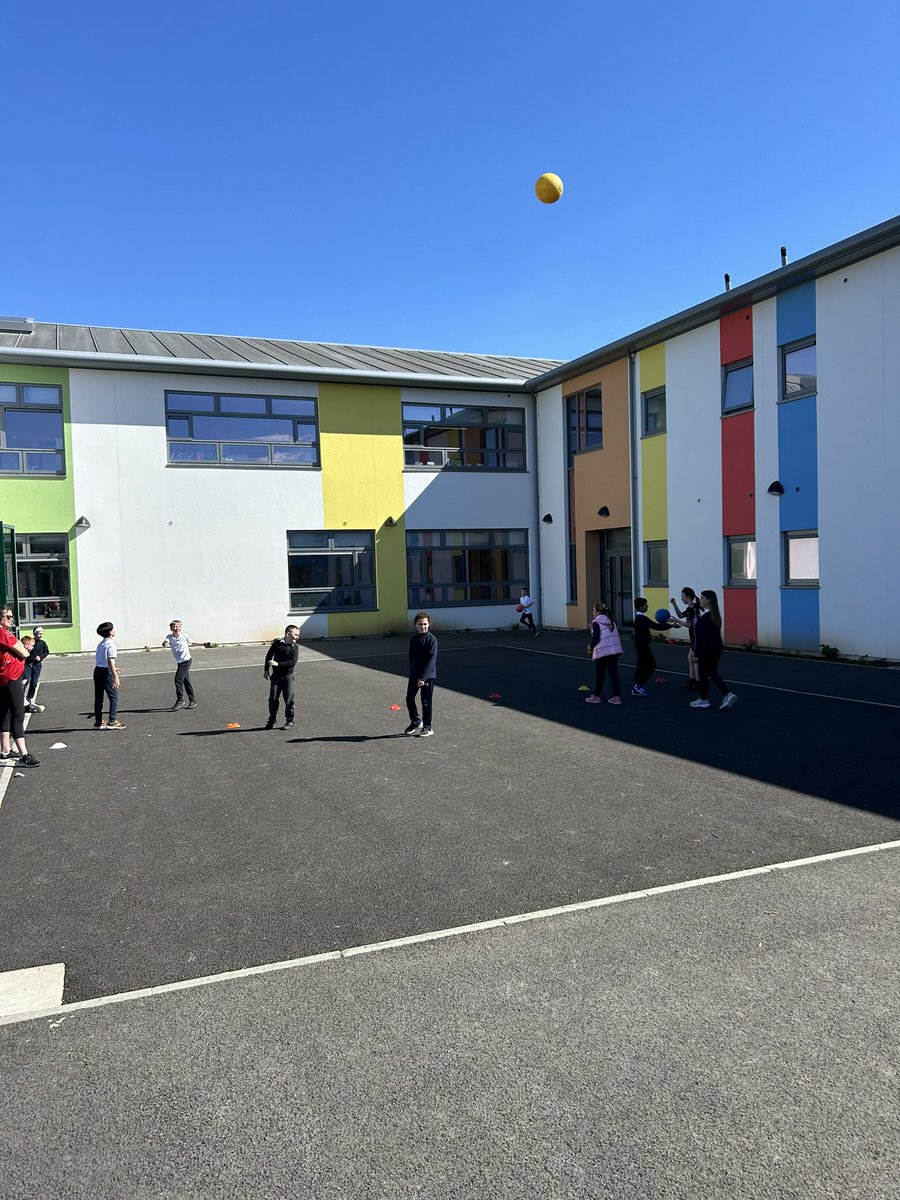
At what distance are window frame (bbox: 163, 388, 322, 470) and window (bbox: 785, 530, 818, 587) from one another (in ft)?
42.7

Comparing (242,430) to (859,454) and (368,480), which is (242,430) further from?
(859,454)

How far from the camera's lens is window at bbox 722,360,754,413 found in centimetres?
1872

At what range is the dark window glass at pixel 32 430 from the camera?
2119cm

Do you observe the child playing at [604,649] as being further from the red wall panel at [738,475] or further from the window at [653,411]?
the window at [653,411]

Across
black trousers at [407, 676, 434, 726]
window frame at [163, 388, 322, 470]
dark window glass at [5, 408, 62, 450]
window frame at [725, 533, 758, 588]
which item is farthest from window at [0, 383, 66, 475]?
window frame at [725, 533, 758, 588]

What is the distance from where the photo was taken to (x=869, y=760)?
27.4ft

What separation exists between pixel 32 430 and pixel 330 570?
8558 mm

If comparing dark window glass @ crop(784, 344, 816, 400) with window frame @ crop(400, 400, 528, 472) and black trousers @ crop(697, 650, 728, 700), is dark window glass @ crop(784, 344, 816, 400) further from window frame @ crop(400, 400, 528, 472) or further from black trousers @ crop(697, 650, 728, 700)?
window frame @ crop(400, 400, 528, 472)

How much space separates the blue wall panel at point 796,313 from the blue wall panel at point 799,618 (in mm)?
5204

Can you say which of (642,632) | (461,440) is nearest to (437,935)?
(642,632)

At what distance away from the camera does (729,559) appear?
19.5m

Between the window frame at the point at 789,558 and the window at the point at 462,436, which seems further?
the window at the point at 462,436

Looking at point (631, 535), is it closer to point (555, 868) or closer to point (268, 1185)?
point (555, 868)

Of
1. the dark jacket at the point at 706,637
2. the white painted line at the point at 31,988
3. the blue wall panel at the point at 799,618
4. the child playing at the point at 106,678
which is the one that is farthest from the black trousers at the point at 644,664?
the white painted line at the point at 31,988
